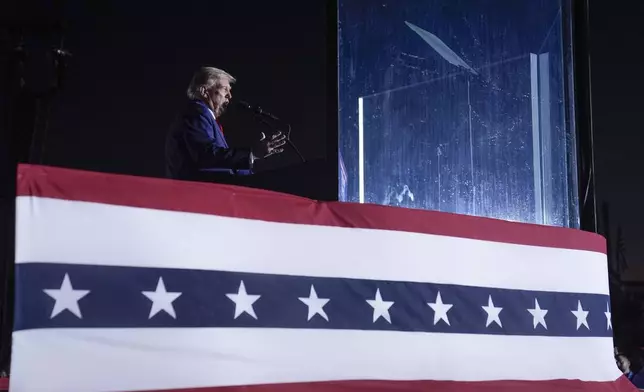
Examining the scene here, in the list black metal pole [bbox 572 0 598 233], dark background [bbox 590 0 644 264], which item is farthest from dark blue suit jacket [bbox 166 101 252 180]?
dark background [bbox 590 0 644 264]

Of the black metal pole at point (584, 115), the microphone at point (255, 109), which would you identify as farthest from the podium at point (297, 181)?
the black metal pole at point (584, 115)

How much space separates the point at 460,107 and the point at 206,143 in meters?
1.15

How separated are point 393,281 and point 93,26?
1479 mm

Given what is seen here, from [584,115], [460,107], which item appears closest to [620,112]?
[584,115]

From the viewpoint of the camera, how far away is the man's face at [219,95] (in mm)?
2630

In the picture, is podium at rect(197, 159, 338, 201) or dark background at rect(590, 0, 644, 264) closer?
podium at rect(197, 159, 338, 201)

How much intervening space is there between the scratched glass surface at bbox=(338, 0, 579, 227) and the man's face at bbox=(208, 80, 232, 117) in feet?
1.57

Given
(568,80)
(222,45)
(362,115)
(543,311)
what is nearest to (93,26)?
(222,45)

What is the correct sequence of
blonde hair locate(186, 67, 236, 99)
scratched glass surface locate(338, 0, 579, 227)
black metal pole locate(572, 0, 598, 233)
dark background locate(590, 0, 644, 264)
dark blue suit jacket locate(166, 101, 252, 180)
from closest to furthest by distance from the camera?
dark blue suit jacket locate(166, 101, 252, 180) → blonde hair locate(186, 67, 236, 99) → scratched glass surface locate(338, 0, 579, 227) → black metal pole locate(572, 0, 598, 233) → dark background locate(590, 0, 644, 264)

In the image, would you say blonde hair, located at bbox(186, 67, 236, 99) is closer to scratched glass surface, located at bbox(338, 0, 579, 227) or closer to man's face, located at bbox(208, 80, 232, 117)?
man's face, located at bbox(208, 80, 232, 117)

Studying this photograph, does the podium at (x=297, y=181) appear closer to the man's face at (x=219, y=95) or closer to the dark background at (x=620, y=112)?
the man's face at (x=219, y=95)

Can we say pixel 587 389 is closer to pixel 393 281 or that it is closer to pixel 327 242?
pixel 393 281

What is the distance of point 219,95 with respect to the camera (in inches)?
104

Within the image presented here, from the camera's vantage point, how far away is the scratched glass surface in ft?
9.31
